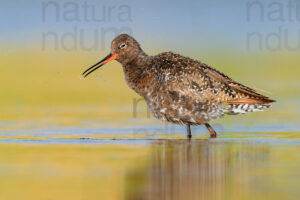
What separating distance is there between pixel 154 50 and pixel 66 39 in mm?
2932

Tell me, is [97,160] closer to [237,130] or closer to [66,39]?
[237,130]

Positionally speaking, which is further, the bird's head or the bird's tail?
the bird's head

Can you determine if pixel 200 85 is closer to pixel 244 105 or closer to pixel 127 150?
pixel 244 105

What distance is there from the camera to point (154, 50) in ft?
85.1

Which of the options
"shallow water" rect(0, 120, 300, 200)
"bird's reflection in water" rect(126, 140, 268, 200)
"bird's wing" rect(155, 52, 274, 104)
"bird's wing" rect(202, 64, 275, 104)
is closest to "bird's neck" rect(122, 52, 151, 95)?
"bird's wing" rect(155, 52, 274, 104)

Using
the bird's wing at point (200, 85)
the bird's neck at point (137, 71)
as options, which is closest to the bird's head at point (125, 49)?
the bird's neck at point (137, 71)

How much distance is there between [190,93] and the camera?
12609 mm

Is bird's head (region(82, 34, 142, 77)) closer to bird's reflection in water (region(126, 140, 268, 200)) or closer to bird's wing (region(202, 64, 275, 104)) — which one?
bird's wing (region(202, 64, 275, 104))

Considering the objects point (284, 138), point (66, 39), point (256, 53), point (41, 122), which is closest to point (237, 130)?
point (284, 138)

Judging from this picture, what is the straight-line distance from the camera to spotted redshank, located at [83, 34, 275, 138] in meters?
12.6

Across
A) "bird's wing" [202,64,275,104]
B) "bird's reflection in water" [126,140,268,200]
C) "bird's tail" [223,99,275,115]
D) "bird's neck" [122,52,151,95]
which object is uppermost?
"bird's neck" [122,52,151,95]

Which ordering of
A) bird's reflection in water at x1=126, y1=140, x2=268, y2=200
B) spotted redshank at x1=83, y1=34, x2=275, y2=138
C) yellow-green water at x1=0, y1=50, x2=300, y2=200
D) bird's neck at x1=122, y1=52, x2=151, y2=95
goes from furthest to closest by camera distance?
1. bird's neck at x1=122, y1=52, x2=151, y2=95
2. spotted redshank at x1=83, y1=34, x2=275, y2=138
3. yellow-green water at x1=0, y1=50, x2=300, y2=200
4. bird's reflection in water at x1=126, y1=140, x2=268, y2=200

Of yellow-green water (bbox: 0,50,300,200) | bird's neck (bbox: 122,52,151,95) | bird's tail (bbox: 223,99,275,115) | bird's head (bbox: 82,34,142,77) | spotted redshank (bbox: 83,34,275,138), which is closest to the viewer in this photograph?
yellow-green water (bbox: 0,50,300,200)

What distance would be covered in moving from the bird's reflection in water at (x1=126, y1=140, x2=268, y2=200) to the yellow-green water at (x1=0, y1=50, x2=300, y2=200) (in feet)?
0.04
